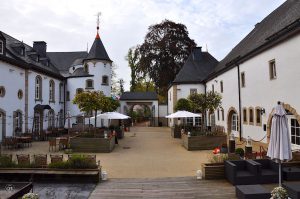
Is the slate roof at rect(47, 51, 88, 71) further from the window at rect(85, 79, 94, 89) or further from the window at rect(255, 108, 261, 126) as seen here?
the window at rect(255, 108, 261, 126)

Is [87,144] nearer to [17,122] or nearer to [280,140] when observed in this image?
[17,122]

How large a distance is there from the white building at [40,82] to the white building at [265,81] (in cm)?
1437

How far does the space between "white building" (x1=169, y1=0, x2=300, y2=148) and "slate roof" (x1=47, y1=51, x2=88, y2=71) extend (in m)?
18.8

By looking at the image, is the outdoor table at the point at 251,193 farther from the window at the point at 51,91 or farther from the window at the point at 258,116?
the window at the point at 51,91

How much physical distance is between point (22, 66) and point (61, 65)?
13.7 m

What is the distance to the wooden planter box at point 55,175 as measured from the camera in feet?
31.3

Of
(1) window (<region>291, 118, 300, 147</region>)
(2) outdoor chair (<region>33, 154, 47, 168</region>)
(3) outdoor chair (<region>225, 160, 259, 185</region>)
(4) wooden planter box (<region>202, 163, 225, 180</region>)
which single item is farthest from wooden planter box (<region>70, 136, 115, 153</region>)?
(1) window (<region>291, 118, 300, 147</region>)

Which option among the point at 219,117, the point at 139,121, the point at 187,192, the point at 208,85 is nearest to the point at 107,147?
the point at 187,192

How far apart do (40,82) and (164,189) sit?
20884 millimetres

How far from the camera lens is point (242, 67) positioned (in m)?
20.0

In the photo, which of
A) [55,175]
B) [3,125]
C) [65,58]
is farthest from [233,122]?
[65,58]

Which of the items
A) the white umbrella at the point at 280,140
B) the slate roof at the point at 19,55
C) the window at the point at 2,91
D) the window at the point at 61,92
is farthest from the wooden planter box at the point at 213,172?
the window at the point at 61,92

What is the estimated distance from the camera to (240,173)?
30.1 feet

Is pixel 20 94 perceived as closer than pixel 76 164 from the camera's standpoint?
No
